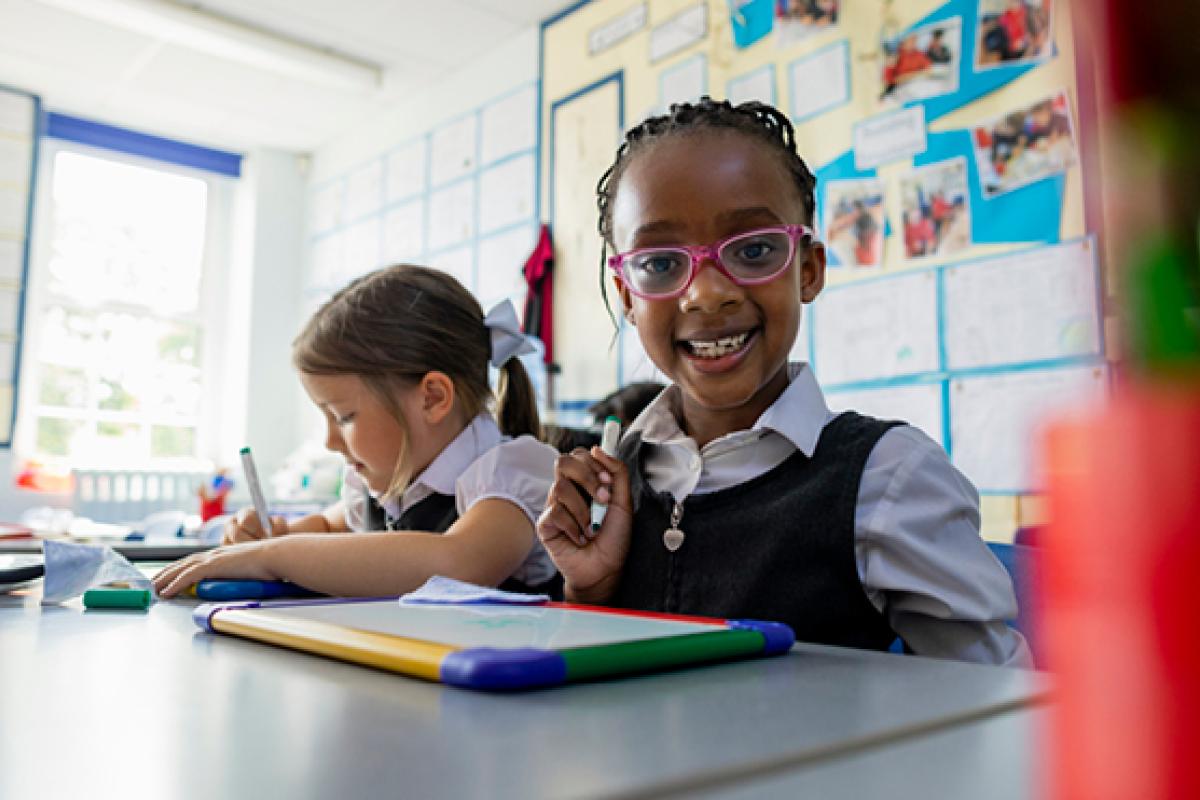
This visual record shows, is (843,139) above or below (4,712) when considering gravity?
above

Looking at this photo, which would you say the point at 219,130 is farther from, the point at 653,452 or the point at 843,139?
the point at 653,452

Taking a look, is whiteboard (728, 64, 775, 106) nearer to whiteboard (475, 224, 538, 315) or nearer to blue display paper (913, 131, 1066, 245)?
blue display paper (913, 131, 1066, 245)

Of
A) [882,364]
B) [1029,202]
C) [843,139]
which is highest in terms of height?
[843,139]

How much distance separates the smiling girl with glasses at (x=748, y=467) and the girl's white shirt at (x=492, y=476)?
16 centimetres

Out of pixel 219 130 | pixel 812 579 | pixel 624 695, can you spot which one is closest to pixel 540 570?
pixel 812 579

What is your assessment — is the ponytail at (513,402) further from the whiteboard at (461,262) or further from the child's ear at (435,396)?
the whiteboard at (461,262)

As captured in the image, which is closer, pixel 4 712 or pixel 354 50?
pixel 4 712

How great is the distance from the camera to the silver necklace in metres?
0.84

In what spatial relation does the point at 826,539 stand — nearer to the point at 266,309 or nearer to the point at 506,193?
the point at 506,193

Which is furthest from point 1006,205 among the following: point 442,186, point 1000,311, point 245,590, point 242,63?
point 242,63

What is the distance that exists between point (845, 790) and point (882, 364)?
206 centimetres

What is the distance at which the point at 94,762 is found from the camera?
270 mm

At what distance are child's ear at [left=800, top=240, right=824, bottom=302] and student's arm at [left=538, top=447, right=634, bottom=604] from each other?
281 mm

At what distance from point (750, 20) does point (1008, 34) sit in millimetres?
778
